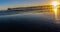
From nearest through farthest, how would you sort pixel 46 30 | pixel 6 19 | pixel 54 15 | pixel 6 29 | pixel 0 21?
1. pixel 46 30
2. pixel 6 29
3. pixel 54 15
4. pixel 0 21
5. pixel 6 19

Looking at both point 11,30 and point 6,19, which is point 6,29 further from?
point 6,19

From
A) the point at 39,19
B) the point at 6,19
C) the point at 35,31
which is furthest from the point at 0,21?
the point at 35,31

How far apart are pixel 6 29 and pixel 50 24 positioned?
121cm

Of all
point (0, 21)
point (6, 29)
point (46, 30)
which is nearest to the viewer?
point (46, 30)

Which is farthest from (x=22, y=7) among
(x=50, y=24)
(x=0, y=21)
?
(x=0, y=21)

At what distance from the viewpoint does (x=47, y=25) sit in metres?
3.54

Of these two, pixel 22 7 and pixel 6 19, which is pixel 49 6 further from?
pixel 6 19

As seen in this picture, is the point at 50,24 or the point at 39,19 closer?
the point at 50,24

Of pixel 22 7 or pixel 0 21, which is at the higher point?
pixel 22 7

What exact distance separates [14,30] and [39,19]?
4.18 feet

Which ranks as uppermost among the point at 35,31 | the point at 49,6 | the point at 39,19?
the point at 49,6

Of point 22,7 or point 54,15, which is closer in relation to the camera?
point 22,7

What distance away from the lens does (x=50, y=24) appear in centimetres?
353

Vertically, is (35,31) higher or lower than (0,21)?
lower
